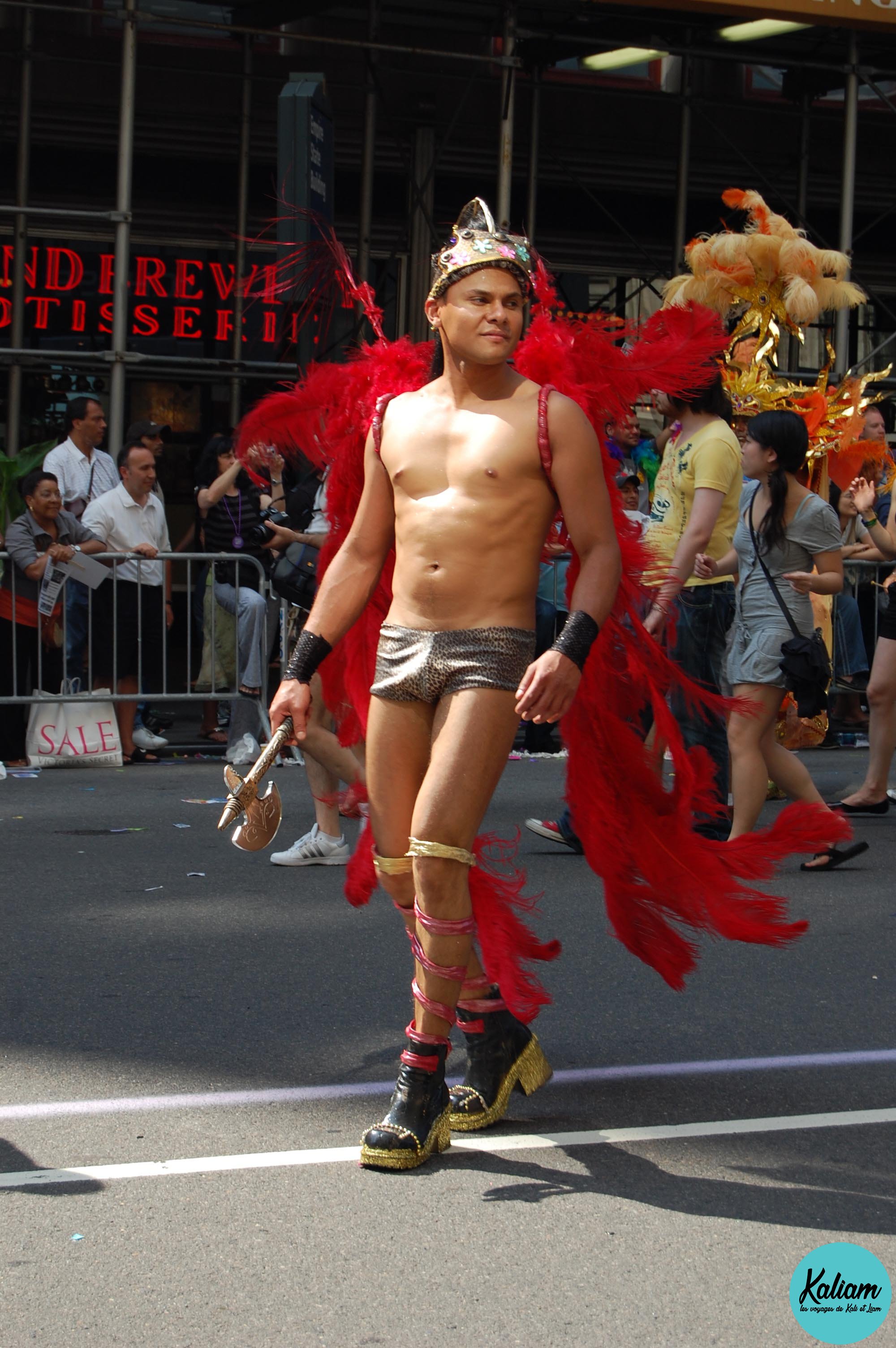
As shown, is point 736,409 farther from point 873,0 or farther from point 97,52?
point 97,52

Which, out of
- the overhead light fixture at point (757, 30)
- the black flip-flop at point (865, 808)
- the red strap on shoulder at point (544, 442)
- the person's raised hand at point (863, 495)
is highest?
the overhead light fixture at point (757, 30)

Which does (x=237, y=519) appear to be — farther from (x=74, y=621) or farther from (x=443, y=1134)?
(x=443, y=1134)

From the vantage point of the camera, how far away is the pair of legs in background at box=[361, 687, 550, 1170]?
11.7ft

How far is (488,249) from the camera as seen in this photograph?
368 centimetres

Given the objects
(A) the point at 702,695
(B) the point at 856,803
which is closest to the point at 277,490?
(B) the point at 856,803

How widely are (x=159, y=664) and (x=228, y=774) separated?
22.4 feet

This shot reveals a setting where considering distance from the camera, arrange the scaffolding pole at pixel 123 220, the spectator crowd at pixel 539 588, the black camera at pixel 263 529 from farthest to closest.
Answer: the scaffolding pole at pixel 123 220
the black camera at pixel 263 529
the spectator crowd at pixel 539 588

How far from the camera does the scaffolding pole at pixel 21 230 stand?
1453cm

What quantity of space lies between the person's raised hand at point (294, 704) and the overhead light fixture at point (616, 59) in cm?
1334

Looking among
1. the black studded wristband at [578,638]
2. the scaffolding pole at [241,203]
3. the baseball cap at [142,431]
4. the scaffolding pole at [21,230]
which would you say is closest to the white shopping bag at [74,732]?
the baseball cap at [142,431]

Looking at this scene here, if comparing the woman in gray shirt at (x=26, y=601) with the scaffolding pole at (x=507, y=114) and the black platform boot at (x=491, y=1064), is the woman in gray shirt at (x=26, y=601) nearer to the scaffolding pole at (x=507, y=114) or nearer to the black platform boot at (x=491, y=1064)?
the scaffolding pole at (x=507, y=114)

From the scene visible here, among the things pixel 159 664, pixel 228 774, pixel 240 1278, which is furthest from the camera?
pixel 159 664

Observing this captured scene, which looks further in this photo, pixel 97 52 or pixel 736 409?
pixel 97 52

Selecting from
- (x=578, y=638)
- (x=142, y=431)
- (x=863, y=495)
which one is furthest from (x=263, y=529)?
(x=578, y=638)
